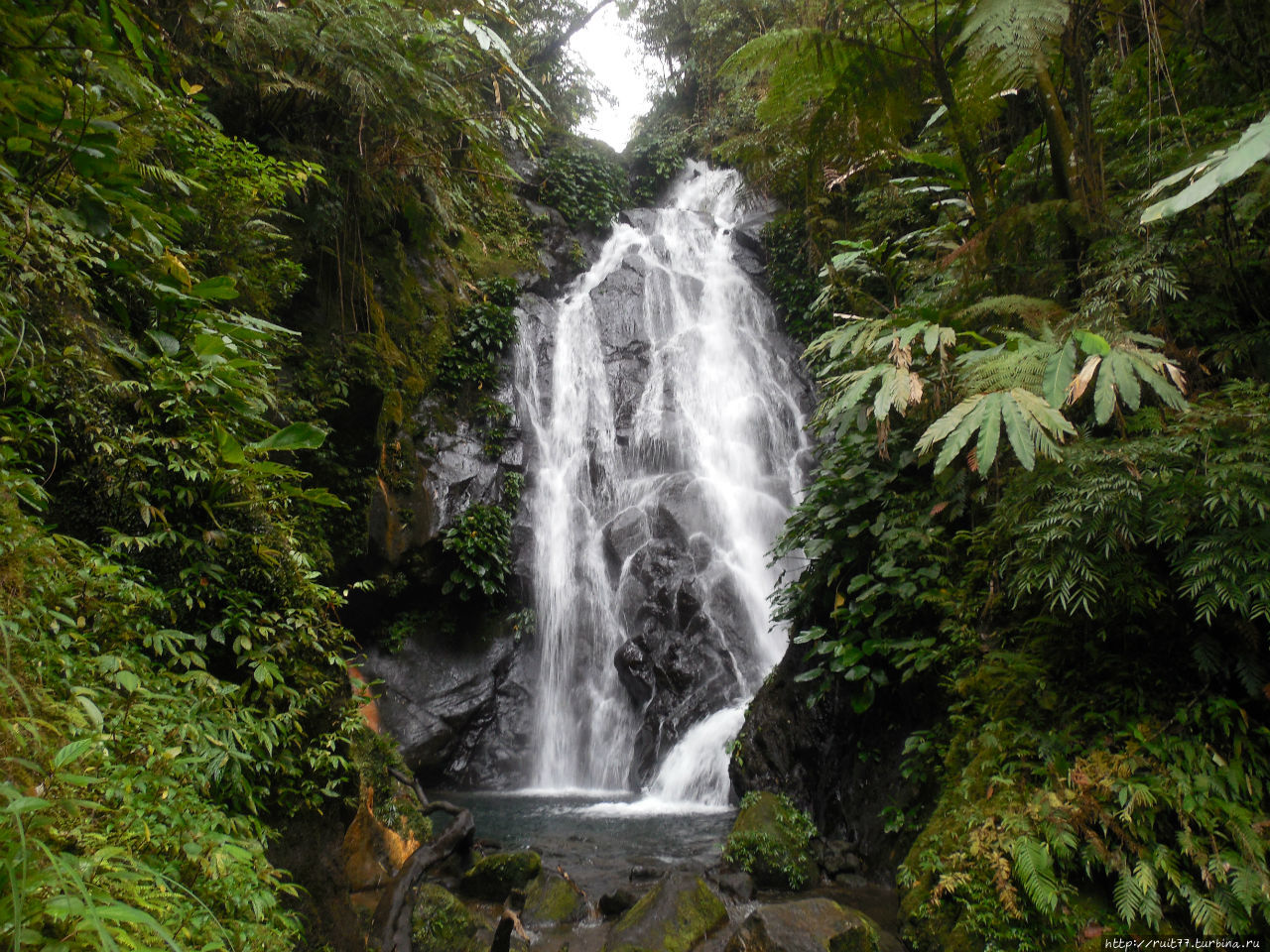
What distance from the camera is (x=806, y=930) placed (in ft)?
10.2

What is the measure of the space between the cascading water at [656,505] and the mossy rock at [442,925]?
3470 mm

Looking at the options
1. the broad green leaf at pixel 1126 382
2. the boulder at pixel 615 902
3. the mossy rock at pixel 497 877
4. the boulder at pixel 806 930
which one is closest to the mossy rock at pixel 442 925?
the mossy rock at pixel 497 877

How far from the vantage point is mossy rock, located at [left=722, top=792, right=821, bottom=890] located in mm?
4129

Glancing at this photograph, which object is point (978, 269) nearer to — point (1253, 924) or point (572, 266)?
point (1253, 924)

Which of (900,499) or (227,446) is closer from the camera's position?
(227,446)

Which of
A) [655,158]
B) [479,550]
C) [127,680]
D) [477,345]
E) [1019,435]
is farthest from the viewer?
[655,158]

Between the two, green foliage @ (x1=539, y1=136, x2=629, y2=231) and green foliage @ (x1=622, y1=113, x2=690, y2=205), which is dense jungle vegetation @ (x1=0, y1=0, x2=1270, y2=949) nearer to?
green foliage @ (x1=539, y1=136, x2=629, y2=231)

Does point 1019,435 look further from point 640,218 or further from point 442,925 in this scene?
point 640,218

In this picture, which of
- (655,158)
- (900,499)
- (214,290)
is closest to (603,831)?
(900,499)

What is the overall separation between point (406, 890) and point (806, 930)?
240 cm

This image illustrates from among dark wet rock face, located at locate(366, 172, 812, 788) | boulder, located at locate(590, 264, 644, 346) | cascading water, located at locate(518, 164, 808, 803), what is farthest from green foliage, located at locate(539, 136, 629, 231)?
boulder, located at locate(590, 264, 644, 346)

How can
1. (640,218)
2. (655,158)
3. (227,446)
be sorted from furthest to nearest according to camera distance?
(655,158) < (640,218) < (227,446)

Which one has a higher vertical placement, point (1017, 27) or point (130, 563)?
point (1017, 27)

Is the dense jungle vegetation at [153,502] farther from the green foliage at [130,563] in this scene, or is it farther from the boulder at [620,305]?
the boulder at [620,305]
